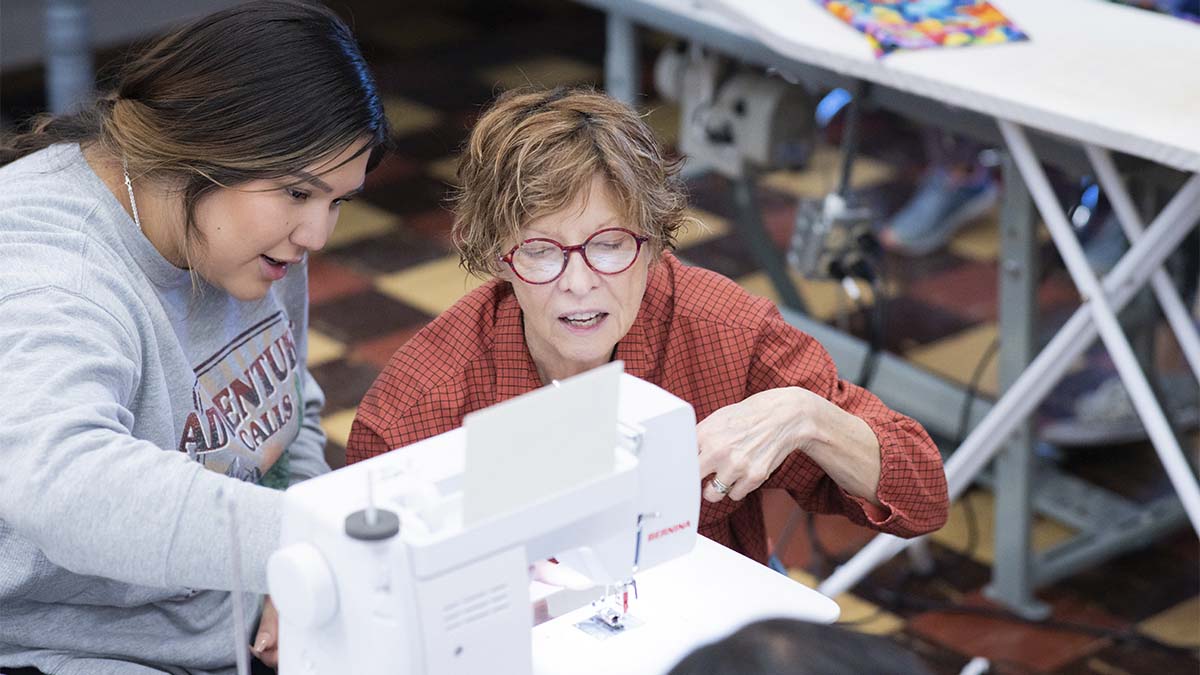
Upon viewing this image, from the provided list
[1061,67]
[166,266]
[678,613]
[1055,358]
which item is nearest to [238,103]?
[166,266]

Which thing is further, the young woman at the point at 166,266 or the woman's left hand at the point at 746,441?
the woman's left hand at the point at 746,441

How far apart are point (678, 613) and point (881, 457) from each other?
0.35 meters

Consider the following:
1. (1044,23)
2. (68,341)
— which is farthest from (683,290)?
(1044,23)

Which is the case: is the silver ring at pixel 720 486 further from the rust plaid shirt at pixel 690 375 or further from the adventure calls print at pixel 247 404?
the adventure calls print at pixel 247 404

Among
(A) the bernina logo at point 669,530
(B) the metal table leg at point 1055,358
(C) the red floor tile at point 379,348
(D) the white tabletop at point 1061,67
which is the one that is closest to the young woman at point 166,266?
(A) the bernina logo at point 669,530

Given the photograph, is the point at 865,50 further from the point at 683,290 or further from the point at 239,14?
the point at 239,14

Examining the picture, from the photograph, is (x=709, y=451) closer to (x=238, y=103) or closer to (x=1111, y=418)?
(x=238, y=103)

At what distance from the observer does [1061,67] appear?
2.43 m

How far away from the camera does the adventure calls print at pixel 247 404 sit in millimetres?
1819

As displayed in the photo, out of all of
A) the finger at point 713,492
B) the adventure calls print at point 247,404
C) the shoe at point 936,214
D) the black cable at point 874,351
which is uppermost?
the finger at point 713,492

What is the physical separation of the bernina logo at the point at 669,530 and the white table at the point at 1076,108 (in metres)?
1.01

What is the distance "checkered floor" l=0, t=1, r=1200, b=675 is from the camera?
2.90 meters

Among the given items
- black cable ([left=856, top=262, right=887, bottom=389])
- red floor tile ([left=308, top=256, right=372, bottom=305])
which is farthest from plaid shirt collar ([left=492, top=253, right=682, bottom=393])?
red floor tile ([left=308, top=256, right=372, bottom=305])

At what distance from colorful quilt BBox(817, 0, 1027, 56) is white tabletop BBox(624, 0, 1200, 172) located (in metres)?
0.02
